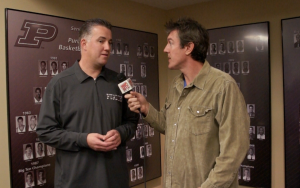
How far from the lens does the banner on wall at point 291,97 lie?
122 inches

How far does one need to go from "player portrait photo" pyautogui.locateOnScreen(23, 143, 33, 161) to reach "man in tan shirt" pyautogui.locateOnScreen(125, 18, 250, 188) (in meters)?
1.19

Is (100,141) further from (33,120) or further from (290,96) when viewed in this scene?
(290,96)

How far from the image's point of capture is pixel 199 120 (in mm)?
1683

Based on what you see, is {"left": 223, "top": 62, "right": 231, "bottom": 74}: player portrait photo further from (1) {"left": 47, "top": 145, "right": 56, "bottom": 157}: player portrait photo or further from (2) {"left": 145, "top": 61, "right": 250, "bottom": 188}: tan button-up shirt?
(1) {"left": 47, "top": 145, "right": 56, "bottom": 157}: player portrait photo

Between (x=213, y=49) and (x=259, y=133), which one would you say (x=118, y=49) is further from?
(x=259, y=133)

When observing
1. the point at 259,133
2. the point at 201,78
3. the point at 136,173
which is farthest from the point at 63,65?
the point at 259,133

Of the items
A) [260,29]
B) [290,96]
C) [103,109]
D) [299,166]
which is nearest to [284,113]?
[290,96]

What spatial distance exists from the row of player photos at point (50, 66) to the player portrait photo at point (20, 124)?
437mm

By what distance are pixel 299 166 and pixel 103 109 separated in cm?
245

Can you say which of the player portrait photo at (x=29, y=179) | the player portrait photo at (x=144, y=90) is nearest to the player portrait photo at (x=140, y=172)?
the player portrait photo at (x=144, y=90)

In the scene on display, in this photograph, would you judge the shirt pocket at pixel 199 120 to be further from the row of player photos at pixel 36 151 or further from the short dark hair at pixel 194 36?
the row of player photos at pixel 36 151

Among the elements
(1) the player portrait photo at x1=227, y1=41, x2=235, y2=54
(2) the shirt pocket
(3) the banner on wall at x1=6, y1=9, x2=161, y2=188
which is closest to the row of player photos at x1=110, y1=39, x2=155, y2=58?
(3) the banner on wall at x1=6, y1=9, x2=161, y2=188

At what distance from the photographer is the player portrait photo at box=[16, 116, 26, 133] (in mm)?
2429

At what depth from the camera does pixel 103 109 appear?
1939 millimetres
